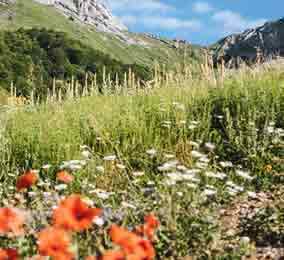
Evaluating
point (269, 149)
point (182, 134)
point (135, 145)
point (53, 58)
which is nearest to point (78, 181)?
point (135, 145)

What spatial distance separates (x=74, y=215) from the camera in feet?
9.33

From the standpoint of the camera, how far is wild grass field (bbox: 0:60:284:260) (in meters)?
3.88

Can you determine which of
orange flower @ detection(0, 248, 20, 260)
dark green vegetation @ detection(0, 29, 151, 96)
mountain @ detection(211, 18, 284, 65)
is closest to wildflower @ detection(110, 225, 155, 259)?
orange flower @ detection(0, 248, 20, 260)

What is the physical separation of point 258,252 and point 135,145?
116 inches

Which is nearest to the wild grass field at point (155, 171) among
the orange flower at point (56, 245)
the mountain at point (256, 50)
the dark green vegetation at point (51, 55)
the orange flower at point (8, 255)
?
the orange flower at point (56, 245)

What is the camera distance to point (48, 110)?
8.70 meters

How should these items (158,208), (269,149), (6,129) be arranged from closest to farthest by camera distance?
(158,208) → (269,149) → (6,129)

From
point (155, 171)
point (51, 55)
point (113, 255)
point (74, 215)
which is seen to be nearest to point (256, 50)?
point (155, 171)

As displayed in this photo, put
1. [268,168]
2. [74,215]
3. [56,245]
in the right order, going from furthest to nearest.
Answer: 1. [268,168]
2. [74,215]
3. [56,245]

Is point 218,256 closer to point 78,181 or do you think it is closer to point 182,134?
point 78,181

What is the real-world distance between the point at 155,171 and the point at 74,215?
353 centimetres

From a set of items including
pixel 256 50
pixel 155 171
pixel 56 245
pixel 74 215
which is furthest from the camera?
pixel 256 50

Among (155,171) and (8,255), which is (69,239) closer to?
(8,255)

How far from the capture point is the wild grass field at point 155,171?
153 inches
